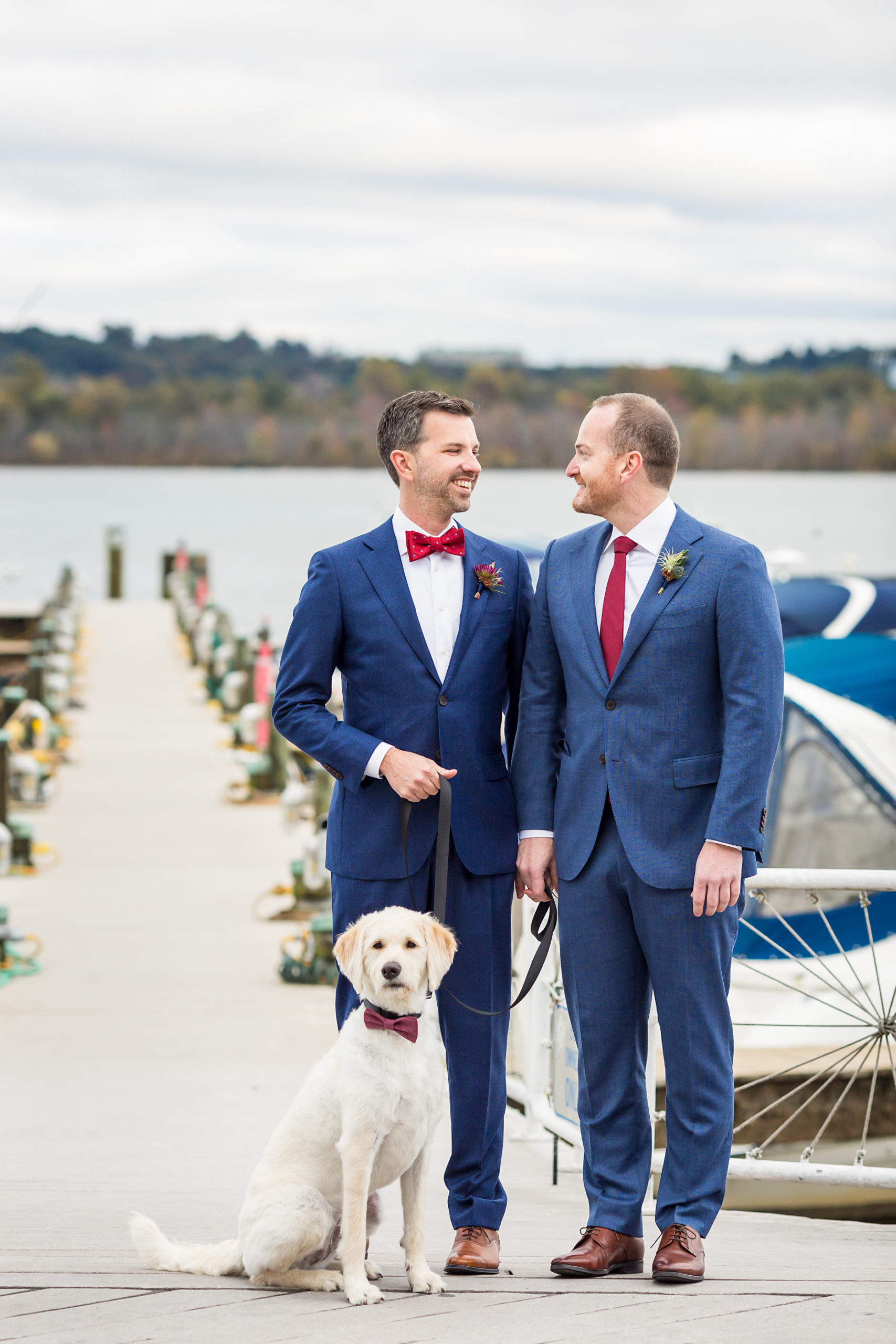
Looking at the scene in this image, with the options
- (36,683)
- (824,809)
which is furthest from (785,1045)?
(36,683)

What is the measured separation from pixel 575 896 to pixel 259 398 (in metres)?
83.3

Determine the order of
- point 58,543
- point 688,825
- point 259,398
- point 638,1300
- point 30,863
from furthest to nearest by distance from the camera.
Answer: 1. point 259,398
2. point 58,543
3. point 30,863
4. point 688,825
5. point 638,1300

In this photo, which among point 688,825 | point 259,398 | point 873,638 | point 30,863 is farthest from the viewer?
point 259,398

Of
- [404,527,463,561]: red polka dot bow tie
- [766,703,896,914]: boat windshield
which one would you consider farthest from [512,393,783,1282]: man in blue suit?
[766,703,896,914]: boat windshield

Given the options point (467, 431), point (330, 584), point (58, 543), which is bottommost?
point (58, 543)

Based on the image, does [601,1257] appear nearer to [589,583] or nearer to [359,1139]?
[359,1139]

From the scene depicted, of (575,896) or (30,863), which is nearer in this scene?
(575,896)

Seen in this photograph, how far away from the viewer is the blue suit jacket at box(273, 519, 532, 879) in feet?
11.8

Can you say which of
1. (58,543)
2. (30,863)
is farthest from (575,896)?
(58,543)

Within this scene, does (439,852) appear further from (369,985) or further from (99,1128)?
(99,1128)

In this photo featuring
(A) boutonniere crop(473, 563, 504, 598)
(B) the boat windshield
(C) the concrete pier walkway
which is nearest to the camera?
(C) the concrete pier walkway

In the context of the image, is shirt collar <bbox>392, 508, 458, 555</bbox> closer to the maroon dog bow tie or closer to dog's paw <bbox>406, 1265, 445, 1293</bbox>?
the maroon dog bow tie

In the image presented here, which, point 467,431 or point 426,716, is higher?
point 467,431

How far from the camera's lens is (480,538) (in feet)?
12.3
